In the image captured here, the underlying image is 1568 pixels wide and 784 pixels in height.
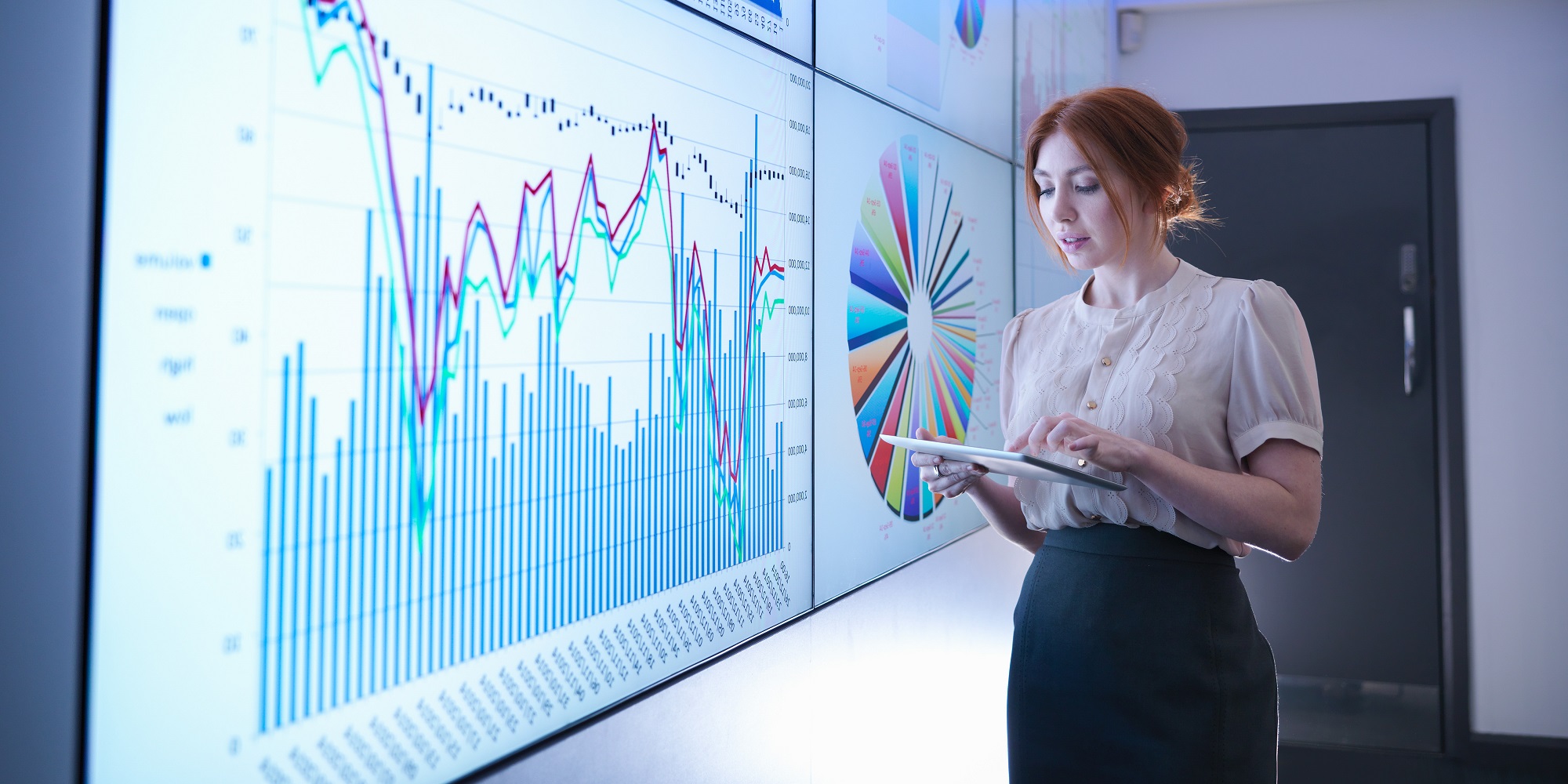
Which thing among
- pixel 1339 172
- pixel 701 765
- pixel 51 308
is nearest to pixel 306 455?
pixel 51 308

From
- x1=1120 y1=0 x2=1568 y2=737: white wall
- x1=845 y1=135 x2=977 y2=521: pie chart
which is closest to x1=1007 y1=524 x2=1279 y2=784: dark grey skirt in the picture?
x1=845 y1=135 x2=977 y2=521: pie chart

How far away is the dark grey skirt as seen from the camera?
112cm

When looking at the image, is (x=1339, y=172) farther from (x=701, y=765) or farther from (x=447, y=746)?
(x=447, y=746)

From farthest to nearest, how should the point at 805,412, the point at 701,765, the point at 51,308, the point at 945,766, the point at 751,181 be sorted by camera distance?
the point at 945,766
the point at 805,412
the point at 751,181
the point at 701,765
the point at 51,308

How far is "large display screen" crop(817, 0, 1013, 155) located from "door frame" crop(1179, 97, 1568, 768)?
1853mm

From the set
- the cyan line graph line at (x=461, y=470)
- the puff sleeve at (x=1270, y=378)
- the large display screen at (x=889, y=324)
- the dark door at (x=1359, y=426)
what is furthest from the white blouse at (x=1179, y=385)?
the dark door at (x=1359, y=426)

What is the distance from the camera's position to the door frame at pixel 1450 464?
2.96 meters

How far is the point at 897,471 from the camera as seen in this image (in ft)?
5.15

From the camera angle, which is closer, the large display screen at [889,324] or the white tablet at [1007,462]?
the white tablet at [1007,462]

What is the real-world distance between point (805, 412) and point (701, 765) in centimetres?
48

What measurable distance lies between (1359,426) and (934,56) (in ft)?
7.59

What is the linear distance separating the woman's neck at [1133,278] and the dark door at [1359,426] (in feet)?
7.28

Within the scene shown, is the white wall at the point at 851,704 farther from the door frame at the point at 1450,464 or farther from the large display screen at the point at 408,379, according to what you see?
the door frame at the point at 1450,464

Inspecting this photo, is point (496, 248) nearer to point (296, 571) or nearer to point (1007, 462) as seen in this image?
point (296, 571)
